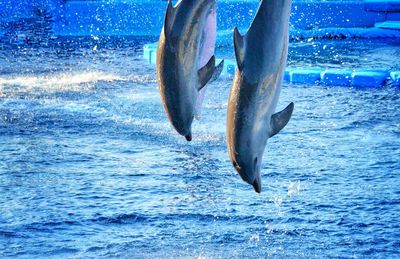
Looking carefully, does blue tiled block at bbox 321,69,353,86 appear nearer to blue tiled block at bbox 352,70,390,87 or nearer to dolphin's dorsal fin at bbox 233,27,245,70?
blue tiled block at bbox 352,70,390,87

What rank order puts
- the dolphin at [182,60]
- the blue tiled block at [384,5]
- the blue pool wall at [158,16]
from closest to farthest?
the dolphin at [182,60] → the blue tiled block at [384,5] → the blue pool wall at [158,16]

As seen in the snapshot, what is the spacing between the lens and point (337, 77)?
1182 centimetres

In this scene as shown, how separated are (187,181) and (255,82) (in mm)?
5030

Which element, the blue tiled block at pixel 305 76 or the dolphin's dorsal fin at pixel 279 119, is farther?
the blue tiled block at pixel 305 76

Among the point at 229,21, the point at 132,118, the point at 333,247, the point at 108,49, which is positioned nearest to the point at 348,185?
the point at 333,247

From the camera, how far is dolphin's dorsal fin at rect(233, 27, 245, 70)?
6.88 feet

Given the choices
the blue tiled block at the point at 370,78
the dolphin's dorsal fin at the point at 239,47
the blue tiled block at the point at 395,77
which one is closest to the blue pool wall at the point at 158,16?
the blue tiled block at the point at 370,78

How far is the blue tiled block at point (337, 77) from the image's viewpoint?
Result: 1179 centimetres

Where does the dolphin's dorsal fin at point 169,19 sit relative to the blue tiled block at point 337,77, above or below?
above

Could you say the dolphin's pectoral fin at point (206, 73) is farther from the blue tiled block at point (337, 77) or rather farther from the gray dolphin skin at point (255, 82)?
the blue tiled block at point (337, 77)

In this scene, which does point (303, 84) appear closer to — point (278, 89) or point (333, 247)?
point (333, 247)

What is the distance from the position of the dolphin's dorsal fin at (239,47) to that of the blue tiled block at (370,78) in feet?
31.6

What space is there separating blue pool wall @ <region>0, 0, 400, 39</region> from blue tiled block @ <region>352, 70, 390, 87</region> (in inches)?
256

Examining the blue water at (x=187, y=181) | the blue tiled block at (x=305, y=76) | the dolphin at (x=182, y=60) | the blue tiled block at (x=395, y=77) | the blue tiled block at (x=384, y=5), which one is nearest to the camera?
the dolphin at (x=182, y=60)
